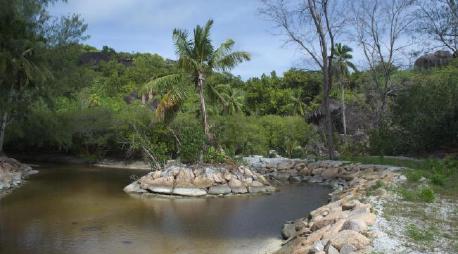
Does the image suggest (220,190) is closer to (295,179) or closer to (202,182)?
(202,182)

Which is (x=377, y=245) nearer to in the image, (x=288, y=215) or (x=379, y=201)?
(x=379, y=201)

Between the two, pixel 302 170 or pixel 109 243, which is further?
pixel 302 170

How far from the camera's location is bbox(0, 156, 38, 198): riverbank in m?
20.4

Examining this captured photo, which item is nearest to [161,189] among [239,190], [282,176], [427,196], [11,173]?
[239,190]

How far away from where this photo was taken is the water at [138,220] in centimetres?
1063

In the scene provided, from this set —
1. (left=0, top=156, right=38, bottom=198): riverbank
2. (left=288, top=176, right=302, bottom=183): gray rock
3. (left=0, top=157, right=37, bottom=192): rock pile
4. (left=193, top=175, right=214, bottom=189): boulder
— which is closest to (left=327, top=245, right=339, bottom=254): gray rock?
(left=193, top=175, right=214, bottom=189): boulder

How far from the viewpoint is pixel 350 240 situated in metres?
7.18

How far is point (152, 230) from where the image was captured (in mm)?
12391

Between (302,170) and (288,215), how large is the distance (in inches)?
383

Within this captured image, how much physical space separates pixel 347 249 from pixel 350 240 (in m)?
0.43

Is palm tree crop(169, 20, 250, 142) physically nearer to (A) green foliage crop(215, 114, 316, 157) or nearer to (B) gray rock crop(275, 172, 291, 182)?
(B) gray rock crop(275, 172, 291, 182)

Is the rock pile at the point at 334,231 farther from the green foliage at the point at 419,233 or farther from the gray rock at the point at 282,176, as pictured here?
the gray rock at the point at 282,176

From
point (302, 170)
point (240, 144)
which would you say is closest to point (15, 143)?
point (240, 144)

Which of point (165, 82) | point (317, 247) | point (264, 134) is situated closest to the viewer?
point (317, 247)
